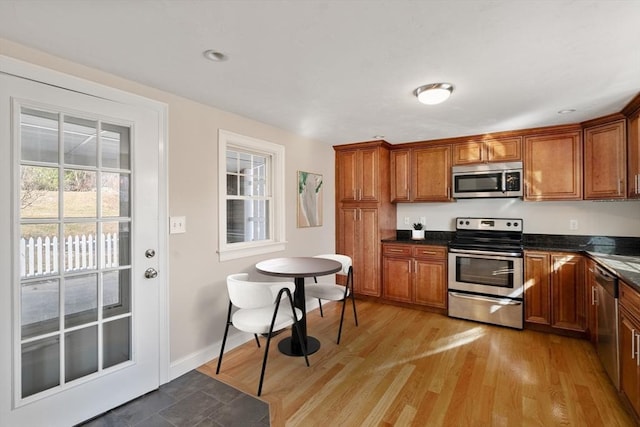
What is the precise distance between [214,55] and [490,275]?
3.50 meters

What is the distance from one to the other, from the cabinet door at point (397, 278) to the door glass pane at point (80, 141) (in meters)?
3.40

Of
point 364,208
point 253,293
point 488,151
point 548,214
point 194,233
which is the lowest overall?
point 253,293

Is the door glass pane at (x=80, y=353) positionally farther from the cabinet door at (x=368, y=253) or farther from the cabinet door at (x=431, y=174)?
the cabinet door at (x=431, y=174)

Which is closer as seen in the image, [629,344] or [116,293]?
[629,344]

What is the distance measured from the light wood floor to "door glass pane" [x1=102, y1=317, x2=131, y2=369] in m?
0.67

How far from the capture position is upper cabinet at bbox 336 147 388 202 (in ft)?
13.7

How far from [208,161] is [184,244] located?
75cm

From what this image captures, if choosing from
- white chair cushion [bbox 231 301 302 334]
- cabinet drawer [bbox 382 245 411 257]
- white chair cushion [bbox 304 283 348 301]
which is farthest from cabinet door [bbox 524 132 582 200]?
white chair cushion [bbox 231 301 302 334]

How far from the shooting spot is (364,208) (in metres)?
4.27

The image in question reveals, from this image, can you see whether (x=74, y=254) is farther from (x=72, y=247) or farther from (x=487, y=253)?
(x=487, y=253)

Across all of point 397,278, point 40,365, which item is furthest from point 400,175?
point 40,365

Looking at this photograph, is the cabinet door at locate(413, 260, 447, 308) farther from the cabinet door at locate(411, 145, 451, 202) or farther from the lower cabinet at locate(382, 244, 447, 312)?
the cabinet door at locate(411, 145, 451, 202)

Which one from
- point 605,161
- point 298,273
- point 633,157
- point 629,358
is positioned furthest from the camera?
point 605,161

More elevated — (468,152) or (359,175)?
(468,152)
